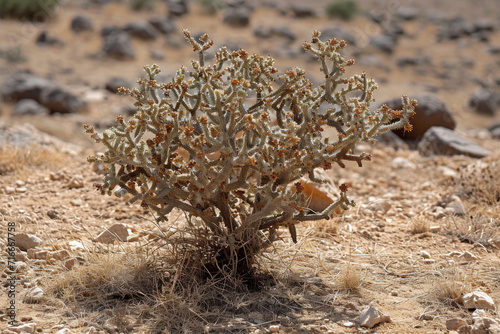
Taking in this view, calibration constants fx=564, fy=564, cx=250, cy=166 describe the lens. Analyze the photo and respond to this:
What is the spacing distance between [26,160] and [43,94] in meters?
5.98

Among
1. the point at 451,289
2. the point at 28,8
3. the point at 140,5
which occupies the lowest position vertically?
the point at 451,289

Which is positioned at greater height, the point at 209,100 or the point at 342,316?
the point at 209,100

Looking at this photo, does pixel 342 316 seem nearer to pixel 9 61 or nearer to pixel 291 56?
pixel 9 61

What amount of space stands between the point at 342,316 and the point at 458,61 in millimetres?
17264

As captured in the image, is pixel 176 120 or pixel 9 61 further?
pixel 9 61

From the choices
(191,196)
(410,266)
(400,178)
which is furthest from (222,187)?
(400,178)

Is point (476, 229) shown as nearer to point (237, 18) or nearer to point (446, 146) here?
point (446, 146)

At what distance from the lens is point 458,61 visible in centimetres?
1831

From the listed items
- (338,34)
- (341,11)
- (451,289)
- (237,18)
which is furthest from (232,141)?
(341,11)

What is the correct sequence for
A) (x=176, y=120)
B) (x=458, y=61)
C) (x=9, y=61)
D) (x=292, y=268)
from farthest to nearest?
1. (x=458, y=61)
2. (x=9, y=61)
3. (x=292, y=268)
4. (x=176, y=120)

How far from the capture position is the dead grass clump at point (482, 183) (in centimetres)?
457

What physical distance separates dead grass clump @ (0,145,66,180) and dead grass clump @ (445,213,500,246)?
3.44m

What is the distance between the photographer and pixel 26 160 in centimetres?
519

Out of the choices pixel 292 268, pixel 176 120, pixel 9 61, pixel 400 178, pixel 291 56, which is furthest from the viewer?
pixel 291 56
